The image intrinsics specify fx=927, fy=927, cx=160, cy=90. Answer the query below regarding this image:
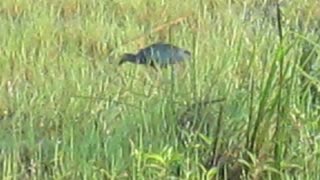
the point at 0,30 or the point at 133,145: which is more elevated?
the point at 0,30

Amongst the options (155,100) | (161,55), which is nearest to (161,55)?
(161,55)

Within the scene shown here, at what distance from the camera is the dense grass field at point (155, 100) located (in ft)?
6.63

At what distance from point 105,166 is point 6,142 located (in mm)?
306

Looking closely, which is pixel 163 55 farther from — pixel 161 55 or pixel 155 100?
pixel 155 100

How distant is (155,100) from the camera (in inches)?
92.8

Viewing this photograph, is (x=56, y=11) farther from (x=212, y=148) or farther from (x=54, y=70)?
(x=212, y=148)

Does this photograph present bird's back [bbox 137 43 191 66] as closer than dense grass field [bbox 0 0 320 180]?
No

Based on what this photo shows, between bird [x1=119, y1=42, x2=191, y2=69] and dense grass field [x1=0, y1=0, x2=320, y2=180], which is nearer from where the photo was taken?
dense grass field [x1=0, y1=0, x2=320, y2=180]

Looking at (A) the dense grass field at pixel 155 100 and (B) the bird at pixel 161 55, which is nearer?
(A) the dense grass field at pixel 155 100

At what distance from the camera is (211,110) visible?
7.27ft

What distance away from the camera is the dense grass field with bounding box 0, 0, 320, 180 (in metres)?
2.02

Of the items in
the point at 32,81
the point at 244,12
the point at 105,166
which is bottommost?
the point at 105,166

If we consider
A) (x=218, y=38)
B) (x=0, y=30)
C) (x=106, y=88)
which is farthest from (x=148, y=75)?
(x=0, y=30)

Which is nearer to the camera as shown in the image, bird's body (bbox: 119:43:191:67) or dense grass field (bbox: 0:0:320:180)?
dense grass field (bbox: 0:0:320:180)
